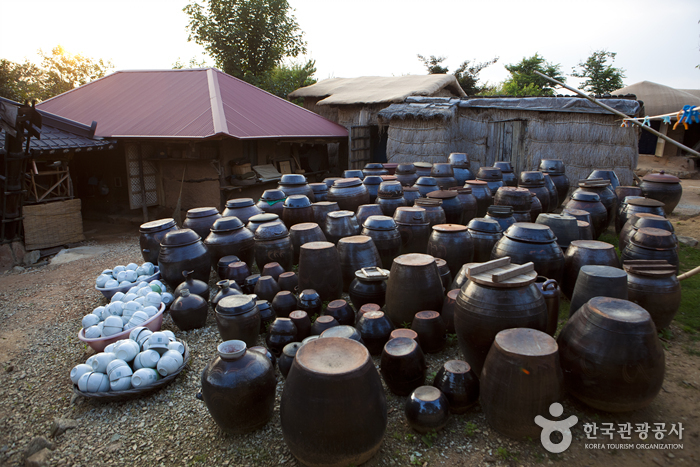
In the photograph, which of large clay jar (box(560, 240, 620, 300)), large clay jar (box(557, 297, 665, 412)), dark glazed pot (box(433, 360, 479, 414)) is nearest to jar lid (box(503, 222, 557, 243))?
large clay jar (box(560, 240, 620, 300))

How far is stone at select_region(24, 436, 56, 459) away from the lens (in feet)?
10.7

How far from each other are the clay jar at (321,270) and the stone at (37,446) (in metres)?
2.75

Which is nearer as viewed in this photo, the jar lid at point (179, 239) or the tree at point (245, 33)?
the jar lid at point (179, 239)

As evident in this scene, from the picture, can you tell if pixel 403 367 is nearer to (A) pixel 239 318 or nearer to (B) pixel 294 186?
(A) pixel 239 318

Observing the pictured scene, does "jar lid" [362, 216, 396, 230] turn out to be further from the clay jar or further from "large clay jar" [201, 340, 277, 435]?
"large clay jar" [201, 340, 277, 435]

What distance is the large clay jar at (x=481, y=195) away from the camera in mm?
8273

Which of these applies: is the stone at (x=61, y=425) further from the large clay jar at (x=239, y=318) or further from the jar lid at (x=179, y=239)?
the jar lid at (x=179, y=239)

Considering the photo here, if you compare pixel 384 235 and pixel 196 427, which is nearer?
pixel 196 427

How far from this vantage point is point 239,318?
13.7ft

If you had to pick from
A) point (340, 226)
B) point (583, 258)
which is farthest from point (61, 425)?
point (583, 258)

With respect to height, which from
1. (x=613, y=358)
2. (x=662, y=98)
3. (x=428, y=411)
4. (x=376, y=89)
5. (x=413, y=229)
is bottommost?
(x=428, y=411)

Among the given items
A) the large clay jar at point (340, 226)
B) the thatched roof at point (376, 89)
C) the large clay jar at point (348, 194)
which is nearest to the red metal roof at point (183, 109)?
the thatched roof at point (376, 89)

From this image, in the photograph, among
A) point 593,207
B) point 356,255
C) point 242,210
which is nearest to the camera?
point 356,255

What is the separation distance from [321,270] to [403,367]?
Answer: 1823 millimetres
